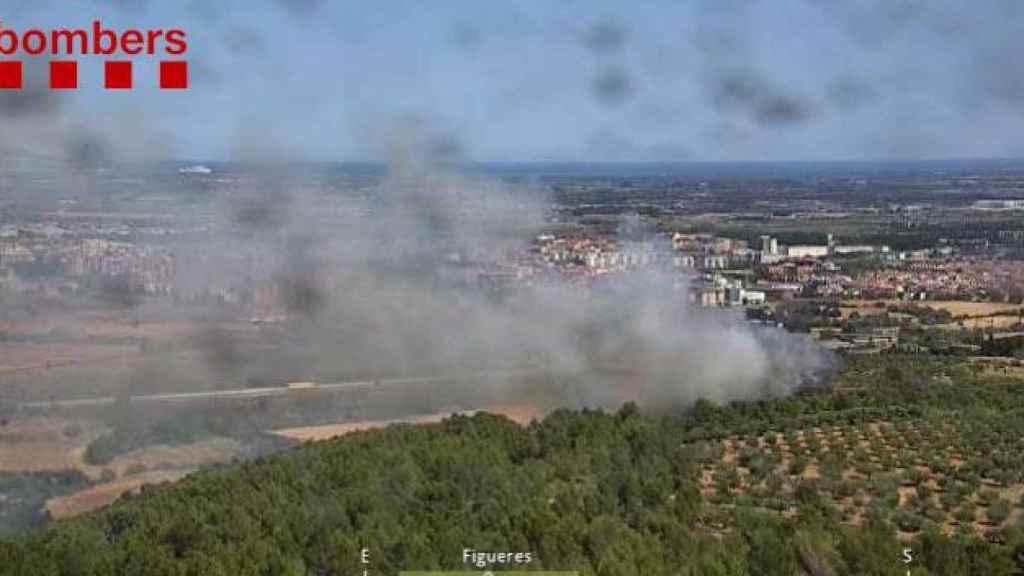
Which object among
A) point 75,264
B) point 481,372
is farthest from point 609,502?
point 75,264

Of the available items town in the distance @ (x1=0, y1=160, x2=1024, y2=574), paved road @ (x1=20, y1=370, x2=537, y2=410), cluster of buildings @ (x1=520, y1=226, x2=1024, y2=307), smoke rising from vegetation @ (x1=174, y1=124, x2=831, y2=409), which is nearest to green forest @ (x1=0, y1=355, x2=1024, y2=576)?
town in the distance @ (x1=0, y1=160, x2=1024, y2=574)

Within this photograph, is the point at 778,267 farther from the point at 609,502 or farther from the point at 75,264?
the point at 609,502

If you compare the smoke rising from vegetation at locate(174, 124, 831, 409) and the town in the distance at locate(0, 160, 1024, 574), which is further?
the smoke rising from vegetation at locate(174, 124, 831, 409)

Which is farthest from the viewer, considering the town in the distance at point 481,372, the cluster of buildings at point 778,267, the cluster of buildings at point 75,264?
the cluster of buildings at point 778,267

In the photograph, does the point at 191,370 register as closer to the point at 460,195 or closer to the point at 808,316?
the point at 460,195

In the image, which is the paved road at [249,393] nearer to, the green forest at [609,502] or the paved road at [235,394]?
the paved road at [235,394]

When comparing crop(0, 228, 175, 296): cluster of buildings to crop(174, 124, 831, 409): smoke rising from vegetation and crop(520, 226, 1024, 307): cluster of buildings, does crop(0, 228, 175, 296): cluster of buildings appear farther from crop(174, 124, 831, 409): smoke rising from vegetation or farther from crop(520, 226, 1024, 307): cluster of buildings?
crop(520, 226, 1024, 307): cluster of buildings

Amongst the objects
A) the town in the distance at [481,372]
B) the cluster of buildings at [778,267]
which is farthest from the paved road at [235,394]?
the cluster of buildings at [778,267]

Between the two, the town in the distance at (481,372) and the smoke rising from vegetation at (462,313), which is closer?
the town in the distance at (481,372)
